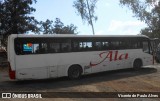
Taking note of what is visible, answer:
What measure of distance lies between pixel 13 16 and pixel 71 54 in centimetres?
2098

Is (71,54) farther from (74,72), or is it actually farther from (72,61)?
(74,72)

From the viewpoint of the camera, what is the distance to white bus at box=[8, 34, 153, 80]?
1838 cm

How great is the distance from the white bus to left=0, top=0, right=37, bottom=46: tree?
18569mm

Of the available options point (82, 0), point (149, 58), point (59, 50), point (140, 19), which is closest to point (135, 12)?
point (140, 19)

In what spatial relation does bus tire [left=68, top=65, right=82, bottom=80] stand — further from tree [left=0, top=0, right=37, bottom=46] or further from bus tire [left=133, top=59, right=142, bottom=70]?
tree [left=0, top=0, right=37, bottom=46]

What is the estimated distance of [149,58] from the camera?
26.2 metres

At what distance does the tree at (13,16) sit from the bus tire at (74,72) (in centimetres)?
2015

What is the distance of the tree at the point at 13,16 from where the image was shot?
3975cm

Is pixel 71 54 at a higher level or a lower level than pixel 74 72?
higher

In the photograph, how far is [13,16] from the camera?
39906 mm

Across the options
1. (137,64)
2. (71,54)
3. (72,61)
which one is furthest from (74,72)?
(137,64)

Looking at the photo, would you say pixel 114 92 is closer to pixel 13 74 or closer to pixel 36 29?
pixel 13 74

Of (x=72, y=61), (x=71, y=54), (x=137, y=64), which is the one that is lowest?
(x=137, y=64)

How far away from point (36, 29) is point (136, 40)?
64.7ft
